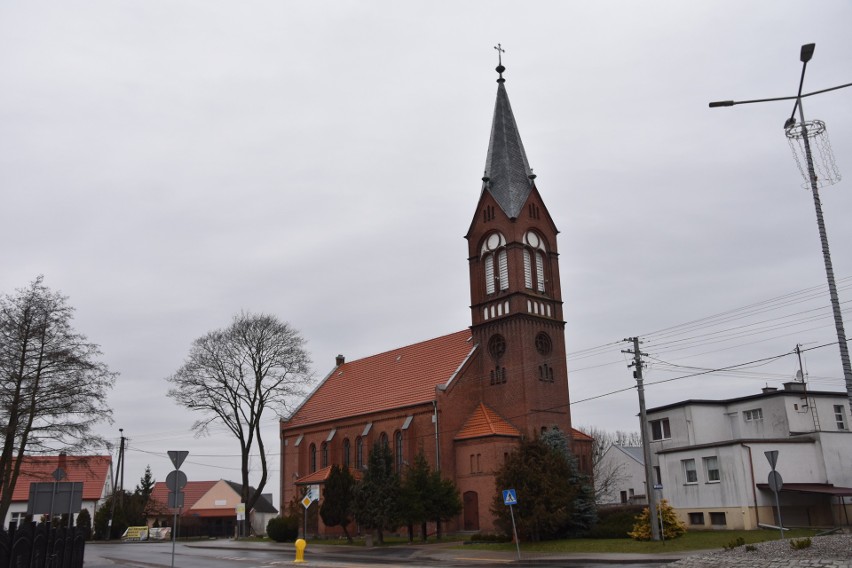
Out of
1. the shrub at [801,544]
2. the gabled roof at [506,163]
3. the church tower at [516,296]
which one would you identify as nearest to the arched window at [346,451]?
the church tower at [516,296]

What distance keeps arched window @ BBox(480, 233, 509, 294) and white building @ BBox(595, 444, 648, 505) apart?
29628 millimetres

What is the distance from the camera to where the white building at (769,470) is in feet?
119

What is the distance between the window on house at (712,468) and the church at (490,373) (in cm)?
861

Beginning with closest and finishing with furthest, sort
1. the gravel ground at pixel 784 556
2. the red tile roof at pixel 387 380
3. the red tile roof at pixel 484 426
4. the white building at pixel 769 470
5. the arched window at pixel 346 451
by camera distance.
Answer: the gravel ground at pixel 784 556, the white building at pixel 769 470, the red tile roof at pixel 484 426, the red tile roof at pixel 387 380, the arched window at pixel 346 451

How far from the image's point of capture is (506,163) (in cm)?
4997

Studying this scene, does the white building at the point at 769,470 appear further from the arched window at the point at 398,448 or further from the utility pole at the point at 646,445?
the arched window at the point at 398,448

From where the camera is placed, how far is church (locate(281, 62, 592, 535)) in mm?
44125

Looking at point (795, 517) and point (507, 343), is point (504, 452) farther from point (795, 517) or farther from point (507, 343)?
point (795, 517)

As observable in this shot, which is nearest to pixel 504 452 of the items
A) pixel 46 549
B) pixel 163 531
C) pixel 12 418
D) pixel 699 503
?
pixel 699 503

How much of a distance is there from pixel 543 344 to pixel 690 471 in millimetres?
11691

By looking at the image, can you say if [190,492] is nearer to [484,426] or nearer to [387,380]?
[387,380]

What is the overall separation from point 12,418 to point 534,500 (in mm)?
22411

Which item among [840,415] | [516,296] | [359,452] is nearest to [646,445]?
[516,296]

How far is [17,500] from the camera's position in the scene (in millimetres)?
69188
